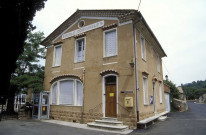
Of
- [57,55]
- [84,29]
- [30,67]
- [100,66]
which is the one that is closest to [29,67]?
[30,67]

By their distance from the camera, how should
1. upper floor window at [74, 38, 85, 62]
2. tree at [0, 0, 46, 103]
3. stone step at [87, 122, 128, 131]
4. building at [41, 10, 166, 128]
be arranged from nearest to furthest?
1. tree at [0, 0, 46, 103]
2. stone step at [87, 122, 128, 131]
3. building at [41, 10, 166, 128]
4. upper floor window at [74, 38, 85, 62]

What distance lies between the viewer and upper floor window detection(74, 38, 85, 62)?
474 inches

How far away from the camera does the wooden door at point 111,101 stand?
9.38 metres

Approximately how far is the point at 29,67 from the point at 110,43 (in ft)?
26.7

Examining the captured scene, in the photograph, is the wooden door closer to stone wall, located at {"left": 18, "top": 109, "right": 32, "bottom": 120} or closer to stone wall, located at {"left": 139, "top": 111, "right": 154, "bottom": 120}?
stone wall, located at {"left": 139, "top": 111, "right": 154, "bottom": 120}

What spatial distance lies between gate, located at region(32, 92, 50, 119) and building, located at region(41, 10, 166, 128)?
443mm

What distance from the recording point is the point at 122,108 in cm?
891

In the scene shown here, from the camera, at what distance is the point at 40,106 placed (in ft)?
38.8

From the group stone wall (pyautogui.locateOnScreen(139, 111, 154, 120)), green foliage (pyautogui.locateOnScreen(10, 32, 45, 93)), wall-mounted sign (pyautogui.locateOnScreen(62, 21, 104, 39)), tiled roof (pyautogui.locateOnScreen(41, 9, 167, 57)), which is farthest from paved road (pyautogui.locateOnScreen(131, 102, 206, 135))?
green foliage (pyautogui.locateOnScreen(10, 32, 45, 93))

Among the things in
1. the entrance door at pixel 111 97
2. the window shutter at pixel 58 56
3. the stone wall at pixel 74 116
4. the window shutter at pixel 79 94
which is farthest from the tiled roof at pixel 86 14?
the stone wall at pixel 74 116

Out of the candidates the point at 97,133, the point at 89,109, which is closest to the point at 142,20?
the point at 89,109

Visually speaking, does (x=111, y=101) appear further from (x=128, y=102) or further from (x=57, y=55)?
(x=57, y=55)

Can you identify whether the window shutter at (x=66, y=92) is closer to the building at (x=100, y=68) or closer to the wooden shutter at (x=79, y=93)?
the building at (x=100, y=68)

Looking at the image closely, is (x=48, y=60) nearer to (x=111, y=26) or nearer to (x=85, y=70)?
(x=85, y=70)
